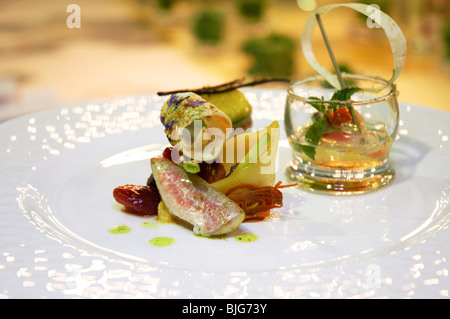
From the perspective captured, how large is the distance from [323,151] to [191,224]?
1.43 ft

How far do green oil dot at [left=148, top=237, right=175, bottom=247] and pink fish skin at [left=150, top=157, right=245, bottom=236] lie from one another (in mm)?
62

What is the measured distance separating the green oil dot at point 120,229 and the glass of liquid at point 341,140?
0.51 m

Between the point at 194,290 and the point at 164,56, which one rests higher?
the point at 164,56

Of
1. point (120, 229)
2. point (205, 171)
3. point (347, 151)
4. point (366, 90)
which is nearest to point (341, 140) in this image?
point (347, 151)

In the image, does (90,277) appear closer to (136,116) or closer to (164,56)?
(136,116)

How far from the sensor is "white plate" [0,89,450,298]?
3.94ft

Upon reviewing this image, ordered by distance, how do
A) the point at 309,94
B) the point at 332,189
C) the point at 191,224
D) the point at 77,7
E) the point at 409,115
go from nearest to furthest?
the point at 191,224 < the point at 332,189 < the point at 309,94 < the point at 409,115 < the point at 77,7

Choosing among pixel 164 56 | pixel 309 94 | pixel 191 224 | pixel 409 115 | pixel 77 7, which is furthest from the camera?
pixel 77 7

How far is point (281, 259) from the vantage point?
1336 mm

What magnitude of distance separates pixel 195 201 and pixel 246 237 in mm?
150

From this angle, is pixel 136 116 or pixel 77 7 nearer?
pixel 136 116

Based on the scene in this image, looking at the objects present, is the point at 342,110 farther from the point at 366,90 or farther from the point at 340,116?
the point at 366,90

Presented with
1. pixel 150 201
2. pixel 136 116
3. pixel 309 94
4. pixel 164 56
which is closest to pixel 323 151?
pixel 309 94

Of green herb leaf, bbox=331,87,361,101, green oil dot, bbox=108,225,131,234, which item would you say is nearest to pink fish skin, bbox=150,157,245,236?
green oil dot, bbox=108,225,131,234
